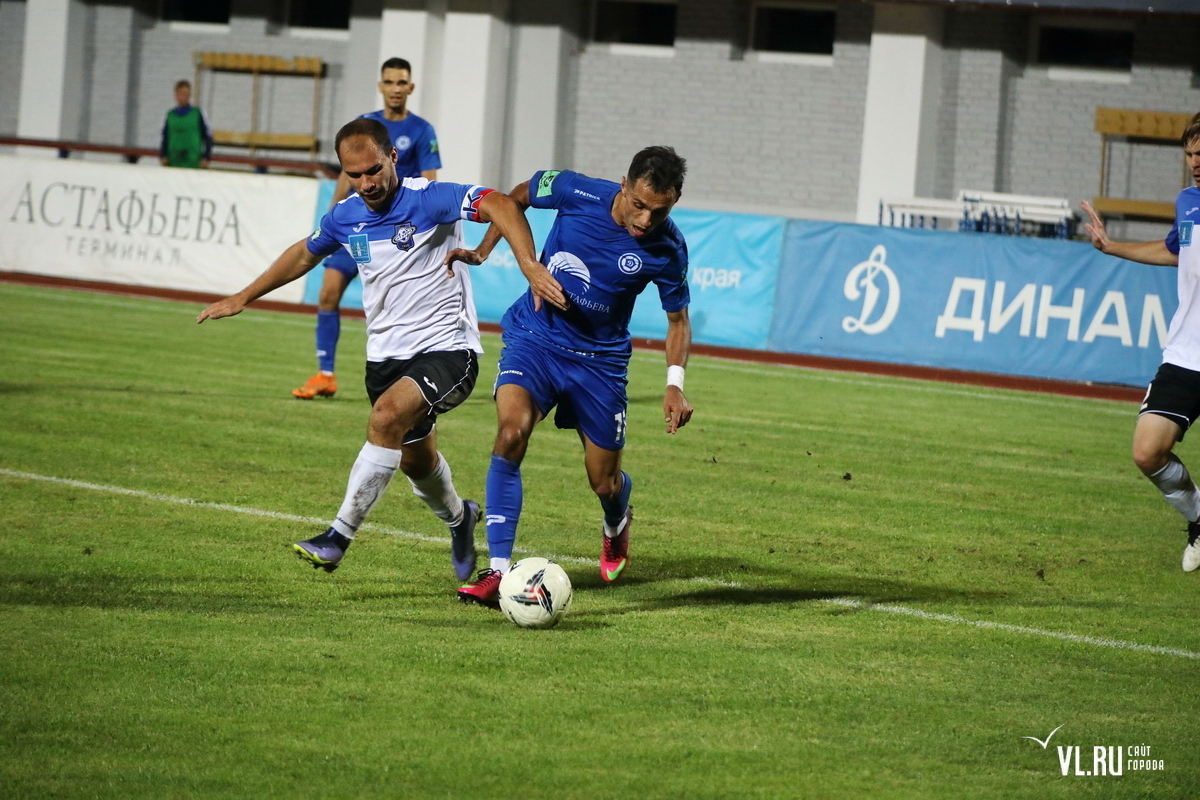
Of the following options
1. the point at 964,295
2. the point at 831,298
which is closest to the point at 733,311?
the point at 831,298

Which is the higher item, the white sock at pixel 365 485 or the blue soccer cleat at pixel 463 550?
the white sock at pixel 365 485

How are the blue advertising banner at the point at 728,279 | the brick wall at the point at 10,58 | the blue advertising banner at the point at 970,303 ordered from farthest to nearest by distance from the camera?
the brick wall at the point at 10,58 < the blue advertising banner at the point at 728,279 < the blue advertising banner at the point at 970,303

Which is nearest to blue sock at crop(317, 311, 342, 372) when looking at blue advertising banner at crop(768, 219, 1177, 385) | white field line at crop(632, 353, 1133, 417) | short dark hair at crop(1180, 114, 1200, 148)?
white field line at crop(632, 353, 1133, 417)

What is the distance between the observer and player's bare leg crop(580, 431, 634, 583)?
21.7 feet

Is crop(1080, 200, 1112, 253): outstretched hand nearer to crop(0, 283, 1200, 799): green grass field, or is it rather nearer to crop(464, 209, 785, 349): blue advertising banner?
crop(0, 283, 1200, 799): green grass field

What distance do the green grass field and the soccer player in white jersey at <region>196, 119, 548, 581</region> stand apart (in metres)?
0.53

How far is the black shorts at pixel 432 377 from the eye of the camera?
6.28m

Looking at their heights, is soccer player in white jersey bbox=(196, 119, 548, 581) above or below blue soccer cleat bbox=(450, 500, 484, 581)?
above

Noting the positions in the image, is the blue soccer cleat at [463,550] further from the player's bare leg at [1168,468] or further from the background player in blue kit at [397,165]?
the background player in blue kit at [397,165]

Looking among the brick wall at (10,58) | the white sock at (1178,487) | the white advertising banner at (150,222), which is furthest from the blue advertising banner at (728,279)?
the brick wall at (10,58)

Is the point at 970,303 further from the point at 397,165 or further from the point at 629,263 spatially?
the point at 629,263

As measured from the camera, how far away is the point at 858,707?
487 cm

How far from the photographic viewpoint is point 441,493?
646 centimetres

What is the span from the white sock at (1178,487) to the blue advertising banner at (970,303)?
28.9ft
